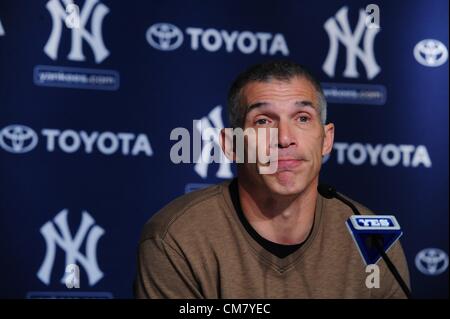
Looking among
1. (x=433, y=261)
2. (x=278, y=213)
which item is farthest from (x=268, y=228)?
(x=433, y=261)

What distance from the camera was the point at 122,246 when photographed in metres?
2.37

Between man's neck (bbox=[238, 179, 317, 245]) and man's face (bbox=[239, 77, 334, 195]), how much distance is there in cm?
3

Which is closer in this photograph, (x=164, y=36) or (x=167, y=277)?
(x=167, y=277)

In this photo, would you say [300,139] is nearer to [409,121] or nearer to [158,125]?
[158,125]

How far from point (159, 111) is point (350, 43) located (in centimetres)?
71

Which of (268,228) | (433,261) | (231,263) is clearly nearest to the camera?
(231,263)

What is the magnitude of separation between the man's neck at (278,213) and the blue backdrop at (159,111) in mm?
821

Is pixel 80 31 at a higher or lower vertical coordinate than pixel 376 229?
higher

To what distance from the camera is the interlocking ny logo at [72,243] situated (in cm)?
230

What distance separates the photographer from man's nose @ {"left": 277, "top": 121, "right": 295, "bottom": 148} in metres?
1.42

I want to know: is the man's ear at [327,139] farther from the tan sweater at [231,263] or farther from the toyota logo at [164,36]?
the toyota logo at [164,36]

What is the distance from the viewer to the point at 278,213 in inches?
60.3

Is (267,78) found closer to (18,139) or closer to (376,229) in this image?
(376,229)

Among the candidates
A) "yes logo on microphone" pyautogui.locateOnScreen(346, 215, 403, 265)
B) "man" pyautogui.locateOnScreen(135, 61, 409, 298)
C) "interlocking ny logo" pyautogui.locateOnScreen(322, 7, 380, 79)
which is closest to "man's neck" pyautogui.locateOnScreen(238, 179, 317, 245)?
"man" pyautogui.locateOnScreen(135, 61, 409, 298)
